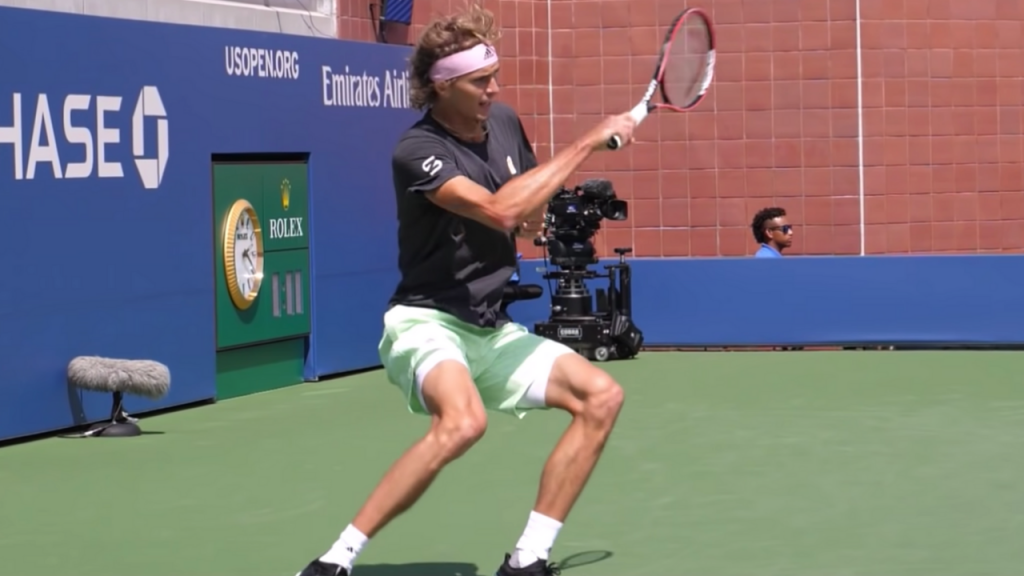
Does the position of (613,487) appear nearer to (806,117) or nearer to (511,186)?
(511,186)

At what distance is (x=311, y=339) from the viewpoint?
12672 mm

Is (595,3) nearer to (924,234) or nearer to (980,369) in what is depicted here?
(924,234)

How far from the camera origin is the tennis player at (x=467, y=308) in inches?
218

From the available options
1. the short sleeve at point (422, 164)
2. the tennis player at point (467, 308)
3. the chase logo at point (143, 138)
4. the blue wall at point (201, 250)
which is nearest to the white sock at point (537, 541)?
the tennis player at point (467, 308)

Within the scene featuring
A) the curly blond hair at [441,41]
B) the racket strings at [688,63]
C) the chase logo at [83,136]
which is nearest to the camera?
the curly blond hair at [441,41]

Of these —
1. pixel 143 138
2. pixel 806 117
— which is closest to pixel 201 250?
pixel 143 138

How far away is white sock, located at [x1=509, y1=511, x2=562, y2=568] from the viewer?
5.68 meters

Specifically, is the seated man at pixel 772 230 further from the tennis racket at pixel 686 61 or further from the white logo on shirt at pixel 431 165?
the white logo on shirt at pixel 431 165

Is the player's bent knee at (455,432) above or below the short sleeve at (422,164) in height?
below

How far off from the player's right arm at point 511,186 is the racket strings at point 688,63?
6.35ft

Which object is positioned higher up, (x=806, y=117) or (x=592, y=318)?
(x=806, y=117)

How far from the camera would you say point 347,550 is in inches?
215

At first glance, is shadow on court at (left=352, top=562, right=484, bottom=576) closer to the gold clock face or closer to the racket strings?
the racket strings

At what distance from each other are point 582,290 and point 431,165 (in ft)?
26.0
